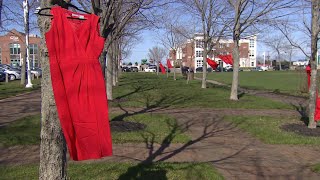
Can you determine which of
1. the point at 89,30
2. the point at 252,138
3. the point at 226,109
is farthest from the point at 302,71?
the point at 89,30

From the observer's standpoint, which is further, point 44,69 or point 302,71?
point 302,71

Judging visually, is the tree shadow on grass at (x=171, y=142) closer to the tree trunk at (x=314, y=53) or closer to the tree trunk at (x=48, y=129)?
the tree trunk at (x=48, y=129)

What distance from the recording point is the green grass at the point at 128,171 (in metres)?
5.37

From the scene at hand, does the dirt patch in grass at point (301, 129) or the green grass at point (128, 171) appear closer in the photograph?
the green grass at point (128, 171)

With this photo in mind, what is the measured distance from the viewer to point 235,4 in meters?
16.4

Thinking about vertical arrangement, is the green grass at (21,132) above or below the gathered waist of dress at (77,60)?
below

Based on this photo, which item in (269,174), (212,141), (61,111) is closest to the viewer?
(61,111)

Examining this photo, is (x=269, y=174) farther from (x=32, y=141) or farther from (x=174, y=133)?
(x=32, y=141)

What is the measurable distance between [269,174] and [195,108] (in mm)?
8822

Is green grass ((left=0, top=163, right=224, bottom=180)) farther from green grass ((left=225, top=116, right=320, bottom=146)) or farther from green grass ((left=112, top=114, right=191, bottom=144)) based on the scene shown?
green grass ((left=225, top=116, right=320, bottom=146))

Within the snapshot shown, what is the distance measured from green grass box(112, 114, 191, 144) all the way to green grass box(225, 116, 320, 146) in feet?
6.42

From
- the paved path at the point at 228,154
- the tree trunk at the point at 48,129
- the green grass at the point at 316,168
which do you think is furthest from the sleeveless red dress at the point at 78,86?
the green grass at the point at 316,168

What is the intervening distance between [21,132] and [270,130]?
647 cm

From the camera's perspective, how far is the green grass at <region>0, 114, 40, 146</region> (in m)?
7.74
